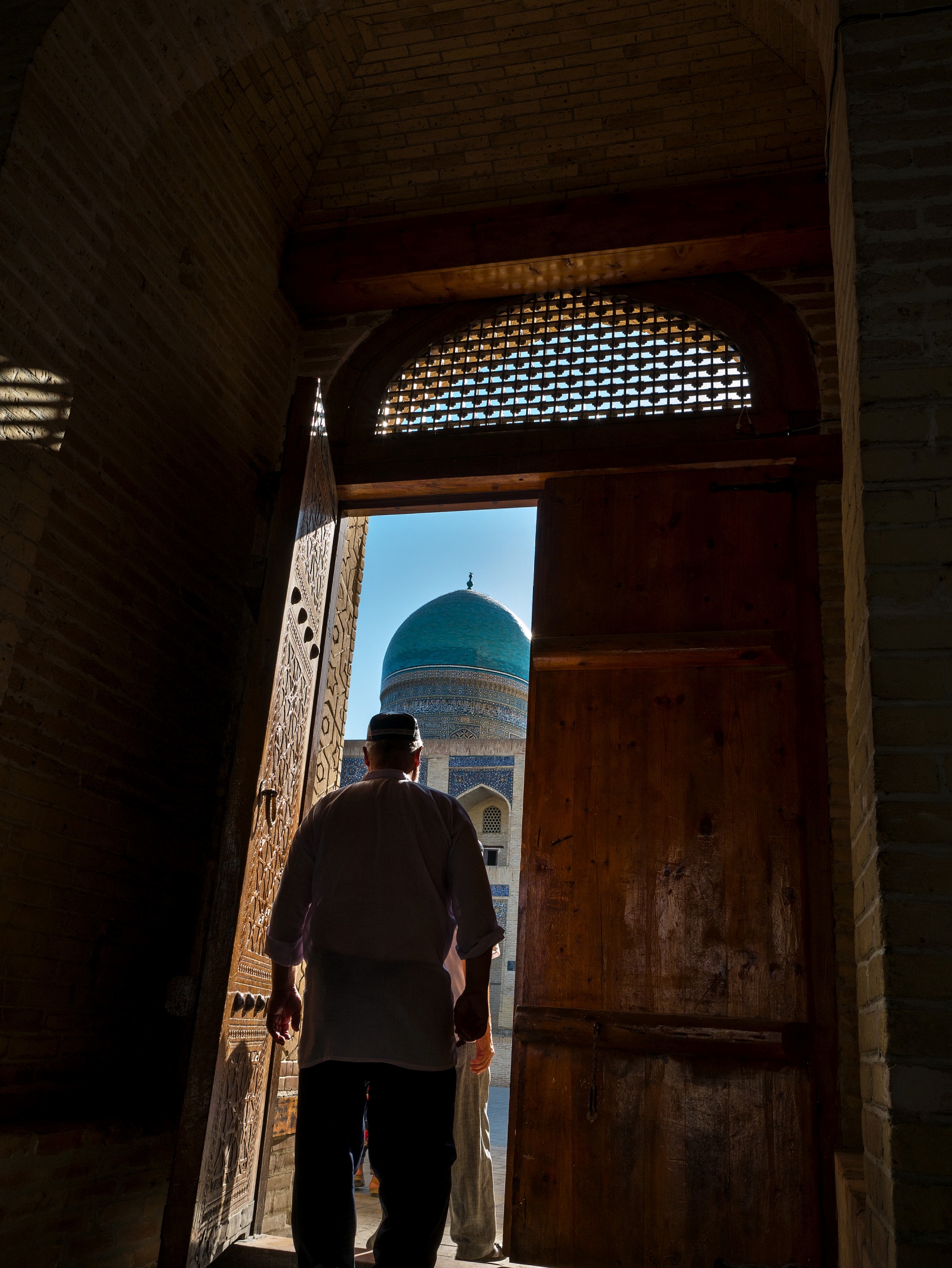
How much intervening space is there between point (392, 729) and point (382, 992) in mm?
701

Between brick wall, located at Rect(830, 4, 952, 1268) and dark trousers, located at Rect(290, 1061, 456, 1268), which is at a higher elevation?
brick wall, located at Rect(830, 4, 952, 1268)

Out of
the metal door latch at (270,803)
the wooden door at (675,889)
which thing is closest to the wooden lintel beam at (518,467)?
the wooden door at (675,889)

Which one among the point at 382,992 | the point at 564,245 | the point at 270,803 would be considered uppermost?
the point at 564,245

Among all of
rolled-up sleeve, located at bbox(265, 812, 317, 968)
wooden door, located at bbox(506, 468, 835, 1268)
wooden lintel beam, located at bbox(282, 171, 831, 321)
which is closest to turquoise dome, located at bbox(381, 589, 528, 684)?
wooden lintel beam, located at bbox(282, 171, 831, 321)

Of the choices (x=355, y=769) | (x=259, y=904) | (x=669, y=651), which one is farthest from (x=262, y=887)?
(x=355, y=769)

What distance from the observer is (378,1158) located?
7.35 feet

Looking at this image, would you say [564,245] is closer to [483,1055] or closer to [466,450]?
[466,450]

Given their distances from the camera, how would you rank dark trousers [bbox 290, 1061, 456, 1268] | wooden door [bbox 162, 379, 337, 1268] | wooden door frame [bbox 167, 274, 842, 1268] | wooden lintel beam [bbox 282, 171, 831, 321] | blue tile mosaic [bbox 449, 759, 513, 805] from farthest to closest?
1. blue tile mosaic [bbox 449, 759, 513, 805]
2. wooden lintel beam [bbox 282, 171, 831, 321]
3. wooden door frame [bbox 167, 274, 842, 1268]
4. wooden door [bbox 162, 379, 337, 1268]
5. dark trousers [bbox 290, 1061, 456, 1268]

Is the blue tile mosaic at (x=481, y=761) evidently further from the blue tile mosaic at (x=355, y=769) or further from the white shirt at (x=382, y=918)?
the white shirt at (x=382, y=918)

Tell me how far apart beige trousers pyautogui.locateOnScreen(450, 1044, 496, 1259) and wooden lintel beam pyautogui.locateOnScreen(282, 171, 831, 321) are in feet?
10.5

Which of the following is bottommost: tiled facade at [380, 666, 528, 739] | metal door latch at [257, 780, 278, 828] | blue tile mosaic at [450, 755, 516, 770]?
metal door latch at [257, 780, 278, 828]

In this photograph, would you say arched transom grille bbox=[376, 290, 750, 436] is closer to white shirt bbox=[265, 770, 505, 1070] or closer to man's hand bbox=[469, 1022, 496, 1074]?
white shirt bbox=[265, 770, 505, 1070]

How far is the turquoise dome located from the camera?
20750 mm

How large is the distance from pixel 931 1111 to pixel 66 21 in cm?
351
